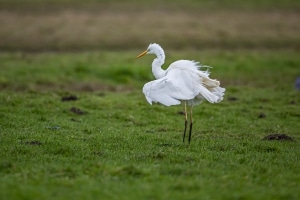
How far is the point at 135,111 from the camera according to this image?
17812 mm

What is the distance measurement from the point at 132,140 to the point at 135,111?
4674 millimetres

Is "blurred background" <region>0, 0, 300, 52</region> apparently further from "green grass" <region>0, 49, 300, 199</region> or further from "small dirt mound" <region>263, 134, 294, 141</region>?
"small dirt mound" <region>263, 134, 294, 141</region>

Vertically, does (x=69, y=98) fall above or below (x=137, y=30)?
below

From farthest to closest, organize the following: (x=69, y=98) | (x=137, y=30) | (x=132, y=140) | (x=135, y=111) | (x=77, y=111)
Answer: (x=137, y=30)
(x=69, y=98)
(x=135, y=111)
(x=77, y=111)
(x=132, y=140)

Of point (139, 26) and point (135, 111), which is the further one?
point (139, 26)

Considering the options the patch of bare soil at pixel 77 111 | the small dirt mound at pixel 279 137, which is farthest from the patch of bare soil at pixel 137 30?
the small dirt mound at pixel 279 137

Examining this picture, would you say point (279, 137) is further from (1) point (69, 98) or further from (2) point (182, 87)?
(1) point (69, 98)

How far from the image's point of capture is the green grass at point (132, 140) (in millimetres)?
8945

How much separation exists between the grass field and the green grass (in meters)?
0.04

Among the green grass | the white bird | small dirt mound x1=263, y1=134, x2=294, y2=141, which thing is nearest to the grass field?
the green grass

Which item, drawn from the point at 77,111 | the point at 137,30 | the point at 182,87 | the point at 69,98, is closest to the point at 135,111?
the point at 77,111

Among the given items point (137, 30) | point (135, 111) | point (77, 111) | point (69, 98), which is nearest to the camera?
point (77, 111)

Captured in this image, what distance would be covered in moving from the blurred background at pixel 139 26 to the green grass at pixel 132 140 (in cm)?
810

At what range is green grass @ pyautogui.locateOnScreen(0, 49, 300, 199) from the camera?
8945mm
